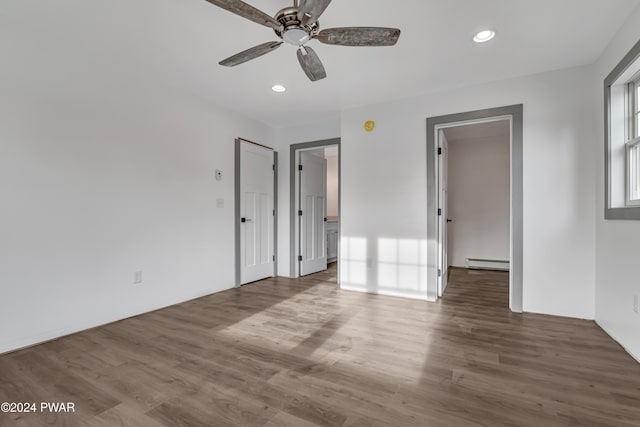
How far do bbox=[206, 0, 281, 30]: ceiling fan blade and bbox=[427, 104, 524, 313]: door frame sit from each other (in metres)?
2.42

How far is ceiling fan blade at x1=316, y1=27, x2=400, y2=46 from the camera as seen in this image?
1805 millimetres

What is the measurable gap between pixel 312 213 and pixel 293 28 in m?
3.52

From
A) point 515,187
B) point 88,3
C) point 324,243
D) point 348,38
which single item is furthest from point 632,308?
point 88,3

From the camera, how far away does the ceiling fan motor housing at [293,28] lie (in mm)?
1782

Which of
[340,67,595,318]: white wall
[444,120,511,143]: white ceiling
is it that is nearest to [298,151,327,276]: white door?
[340,67,595,318]: white wall

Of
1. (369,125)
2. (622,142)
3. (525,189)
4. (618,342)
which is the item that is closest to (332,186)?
(369,125)

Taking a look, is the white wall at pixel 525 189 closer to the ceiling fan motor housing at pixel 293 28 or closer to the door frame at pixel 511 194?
Result: the door frame at pixel 511 194

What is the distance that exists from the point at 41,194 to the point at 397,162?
3566 mm

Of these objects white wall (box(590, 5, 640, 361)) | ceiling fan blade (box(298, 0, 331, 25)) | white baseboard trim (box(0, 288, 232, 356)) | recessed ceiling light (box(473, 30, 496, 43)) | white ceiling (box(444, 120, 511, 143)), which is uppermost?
recessed ceiling light (box(473, 30, 496, 43))

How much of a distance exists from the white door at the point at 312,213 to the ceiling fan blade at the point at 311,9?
3.17 meters

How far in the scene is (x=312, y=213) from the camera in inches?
204

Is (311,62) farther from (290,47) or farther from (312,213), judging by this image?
(312,213)

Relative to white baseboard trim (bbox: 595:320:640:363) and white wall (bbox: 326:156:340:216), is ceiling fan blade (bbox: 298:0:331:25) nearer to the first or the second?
white baseboard trim (bbox: 595:320:640:363)

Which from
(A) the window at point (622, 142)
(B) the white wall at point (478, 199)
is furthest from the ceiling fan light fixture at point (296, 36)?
(B) the white wall at point (478, 199)
